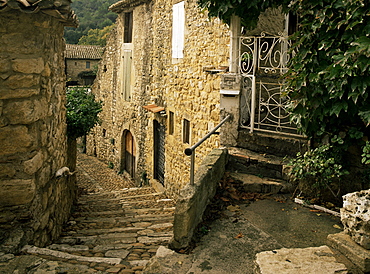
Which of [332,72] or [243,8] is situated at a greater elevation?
[243,8]

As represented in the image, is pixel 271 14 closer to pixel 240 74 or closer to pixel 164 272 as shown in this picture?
pixel 240 74

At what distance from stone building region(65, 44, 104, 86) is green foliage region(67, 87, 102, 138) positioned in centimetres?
2578

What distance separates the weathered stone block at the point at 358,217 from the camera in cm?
277

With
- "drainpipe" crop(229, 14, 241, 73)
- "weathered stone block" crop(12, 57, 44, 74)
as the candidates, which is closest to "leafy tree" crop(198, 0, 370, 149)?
"drainpipe" crop(229, 14, 241, 73)

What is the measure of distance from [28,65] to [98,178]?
10.4 m

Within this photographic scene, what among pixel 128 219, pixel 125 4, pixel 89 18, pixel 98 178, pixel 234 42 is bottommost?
pixel 98 178

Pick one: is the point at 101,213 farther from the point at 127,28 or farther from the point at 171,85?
the point at 127,28

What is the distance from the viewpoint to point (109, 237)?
5.38 meters

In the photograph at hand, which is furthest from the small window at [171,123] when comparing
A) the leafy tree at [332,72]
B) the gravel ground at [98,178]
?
the leafy tree at [332,72]

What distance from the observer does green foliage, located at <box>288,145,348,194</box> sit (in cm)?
445

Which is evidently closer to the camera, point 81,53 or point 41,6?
point 41,6

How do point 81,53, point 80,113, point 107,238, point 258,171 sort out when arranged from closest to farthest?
point 107,238
point 258,171
point 80,113
point 81,53

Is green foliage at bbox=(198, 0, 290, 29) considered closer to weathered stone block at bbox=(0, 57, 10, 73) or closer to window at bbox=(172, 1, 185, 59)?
window at bbox=(172, 1, 185, 59)

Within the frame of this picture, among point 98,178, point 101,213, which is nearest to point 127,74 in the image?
point 98,178
